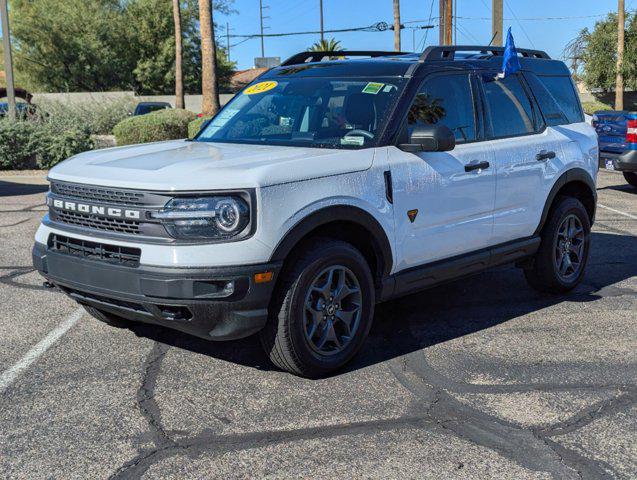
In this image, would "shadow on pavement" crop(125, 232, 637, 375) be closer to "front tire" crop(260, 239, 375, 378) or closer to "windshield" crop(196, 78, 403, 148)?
"front tire" crop(260, 239, 375, 378)

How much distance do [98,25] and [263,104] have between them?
42.8 m

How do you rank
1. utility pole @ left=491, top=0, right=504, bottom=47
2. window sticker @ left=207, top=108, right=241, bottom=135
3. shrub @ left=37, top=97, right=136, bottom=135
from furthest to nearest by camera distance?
shrub @ left=37, top=97, right=136, bottom=135
utility pole @ left=491, top=0, right=504, bottom=47
window sticker @ left=207, top=108, right=241, bottom=135

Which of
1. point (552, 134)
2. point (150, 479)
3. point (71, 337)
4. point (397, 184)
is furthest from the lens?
point (552, 134)

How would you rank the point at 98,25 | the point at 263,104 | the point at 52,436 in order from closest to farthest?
the point at 52,436, the point at 263,104, the point at 98,25

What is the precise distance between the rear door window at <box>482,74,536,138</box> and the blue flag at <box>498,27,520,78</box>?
0.24 ft

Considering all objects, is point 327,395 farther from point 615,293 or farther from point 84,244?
point 615,293

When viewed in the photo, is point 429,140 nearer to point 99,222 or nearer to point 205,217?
point 205,217

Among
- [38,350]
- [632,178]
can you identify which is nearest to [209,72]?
[632,178]

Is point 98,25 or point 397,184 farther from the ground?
point 98,25

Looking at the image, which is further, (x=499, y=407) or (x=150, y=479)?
(x=499, y=407)

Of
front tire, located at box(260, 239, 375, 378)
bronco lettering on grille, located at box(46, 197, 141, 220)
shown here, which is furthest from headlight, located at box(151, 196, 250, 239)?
front tire, located at box(260, 239, 375, 378)

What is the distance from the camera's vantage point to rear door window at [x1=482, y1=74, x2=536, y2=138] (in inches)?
224

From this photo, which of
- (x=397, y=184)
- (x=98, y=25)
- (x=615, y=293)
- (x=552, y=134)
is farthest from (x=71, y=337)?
(x=98, y=25)

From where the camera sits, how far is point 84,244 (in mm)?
4344
